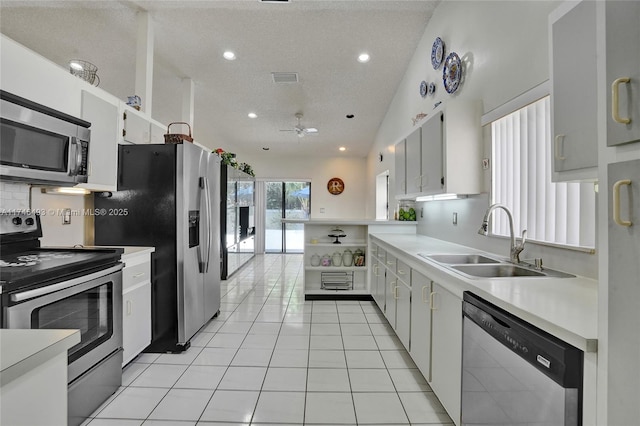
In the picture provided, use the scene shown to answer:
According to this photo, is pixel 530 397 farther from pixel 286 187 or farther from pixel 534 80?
pixel 286 187

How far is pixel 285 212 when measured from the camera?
28.7 ft

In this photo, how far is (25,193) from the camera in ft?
6.86

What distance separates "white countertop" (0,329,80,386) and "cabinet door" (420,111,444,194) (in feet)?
8.05

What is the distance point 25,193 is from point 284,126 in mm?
4949

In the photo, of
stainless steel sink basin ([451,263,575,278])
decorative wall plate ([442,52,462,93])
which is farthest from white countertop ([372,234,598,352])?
decorative wall plate ([442,52,462,93])

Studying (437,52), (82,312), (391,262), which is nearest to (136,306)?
(82,312)

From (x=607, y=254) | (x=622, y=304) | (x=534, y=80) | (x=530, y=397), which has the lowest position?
(x=530, y=397)

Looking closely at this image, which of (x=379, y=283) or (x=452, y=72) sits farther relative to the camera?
(x=379, y=283)

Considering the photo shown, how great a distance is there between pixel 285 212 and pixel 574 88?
782cm

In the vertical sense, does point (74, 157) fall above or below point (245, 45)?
below

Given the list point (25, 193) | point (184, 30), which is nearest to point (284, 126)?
point (184, 30)

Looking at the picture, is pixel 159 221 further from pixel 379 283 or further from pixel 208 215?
pixel 379 283

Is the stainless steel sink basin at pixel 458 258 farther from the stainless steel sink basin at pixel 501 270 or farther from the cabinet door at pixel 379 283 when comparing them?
the cabinet door at pixel 379 283

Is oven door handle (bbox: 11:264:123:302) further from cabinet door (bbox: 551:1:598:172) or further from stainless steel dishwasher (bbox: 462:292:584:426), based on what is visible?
cabinet door (bbox: 551:1:598:172)
